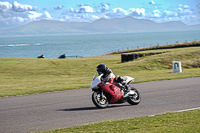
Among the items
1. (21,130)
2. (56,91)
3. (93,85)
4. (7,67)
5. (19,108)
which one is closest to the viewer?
(21,130)

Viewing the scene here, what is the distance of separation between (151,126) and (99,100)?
12.7 feet

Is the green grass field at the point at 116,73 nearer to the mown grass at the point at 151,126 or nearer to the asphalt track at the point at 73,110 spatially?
the mown grass at the point at 151,126

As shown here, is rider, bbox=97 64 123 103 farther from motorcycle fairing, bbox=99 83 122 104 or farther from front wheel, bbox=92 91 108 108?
front wheel, bbox=92 91 108 108

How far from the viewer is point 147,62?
36000 mm

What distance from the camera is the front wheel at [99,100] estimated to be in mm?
11016

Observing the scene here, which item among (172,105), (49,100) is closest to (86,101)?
(49,100)

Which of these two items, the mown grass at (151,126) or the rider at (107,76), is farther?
the rider at (107,76)

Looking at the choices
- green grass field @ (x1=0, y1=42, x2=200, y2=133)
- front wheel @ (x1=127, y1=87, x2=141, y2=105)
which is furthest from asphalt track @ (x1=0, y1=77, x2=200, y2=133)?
green grass field @ (x1=0, y1=42, x2=200, y2=133)

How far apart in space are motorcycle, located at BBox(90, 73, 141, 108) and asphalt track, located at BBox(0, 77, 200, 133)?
25cm

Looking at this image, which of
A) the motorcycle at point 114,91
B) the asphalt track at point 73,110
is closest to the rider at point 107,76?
the motorcycle at point 114,91

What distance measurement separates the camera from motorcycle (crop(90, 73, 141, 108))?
36.1 ft

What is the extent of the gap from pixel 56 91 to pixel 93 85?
7.04 metres

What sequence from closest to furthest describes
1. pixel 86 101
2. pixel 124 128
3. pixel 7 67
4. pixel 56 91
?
pixel 124 128 < pixel 86 101 < pixel 56 91 < pixel 7 67

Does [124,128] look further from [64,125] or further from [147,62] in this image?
[147,62]
